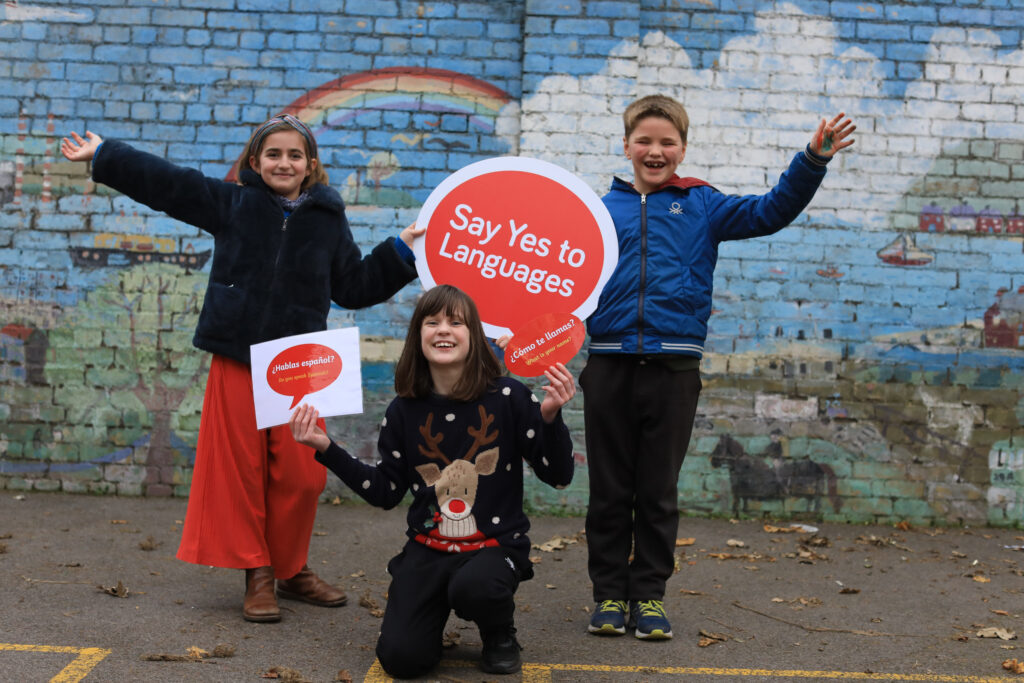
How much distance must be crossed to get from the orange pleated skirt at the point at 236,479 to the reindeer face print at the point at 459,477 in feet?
2.72

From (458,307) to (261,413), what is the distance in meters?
0.77

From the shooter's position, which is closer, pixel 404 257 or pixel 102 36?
pixel 404 257

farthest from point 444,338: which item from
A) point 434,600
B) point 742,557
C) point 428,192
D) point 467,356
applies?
point 428,192

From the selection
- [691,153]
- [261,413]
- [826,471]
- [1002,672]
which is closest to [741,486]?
[826,471]

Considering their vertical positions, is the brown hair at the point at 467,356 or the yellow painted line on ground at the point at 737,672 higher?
the brown hair at the point at 467,356

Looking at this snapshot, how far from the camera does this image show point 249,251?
12.6 ft

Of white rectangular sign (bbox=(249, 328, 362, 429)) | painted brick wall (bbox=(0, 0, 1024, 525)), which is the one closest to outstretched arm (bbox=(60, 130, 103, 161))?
white rectangular sign (bbox=(249, 328, 362, 429))

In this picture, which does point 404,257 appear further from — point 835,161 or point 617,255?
point 835,161

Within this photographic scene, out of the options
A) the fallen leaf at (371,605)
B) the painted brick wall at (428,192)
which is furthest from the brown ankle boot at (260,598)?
the painted brick wall at (428,192)

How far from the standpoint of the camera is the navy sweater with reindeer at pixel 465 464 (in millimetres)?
3273

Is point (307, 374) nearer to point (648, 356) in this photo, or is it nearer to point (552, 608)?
point (648, 356)

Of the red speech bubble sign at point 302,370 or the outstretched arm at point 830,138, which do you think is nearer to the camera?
A: the red speech bubble sign at point 302,370

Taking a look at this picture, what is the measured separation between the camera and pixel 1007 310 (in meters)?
6.38

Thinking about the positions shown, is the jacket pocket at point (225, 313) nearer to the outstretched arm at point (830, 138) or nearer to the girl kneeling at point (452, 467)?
the girl kneeling at point (452, 467)
